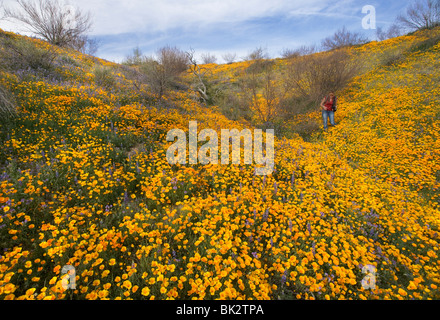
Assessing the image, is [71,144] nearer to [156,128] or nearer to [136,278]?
[156,128]

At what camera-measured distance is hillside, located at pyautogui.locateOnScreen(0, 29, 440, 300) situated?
8.27ft

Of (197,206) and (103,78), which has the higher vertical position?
(103,78)

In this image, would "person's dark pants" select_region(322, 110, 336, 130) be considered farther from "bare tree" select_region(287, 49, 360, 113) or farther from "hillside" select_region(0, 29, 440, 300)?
"bare tree" select_region(287, 49, 360, 113)

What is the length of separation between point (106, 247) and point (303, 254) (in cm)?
315

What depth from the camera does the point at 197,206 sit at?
148 inches
